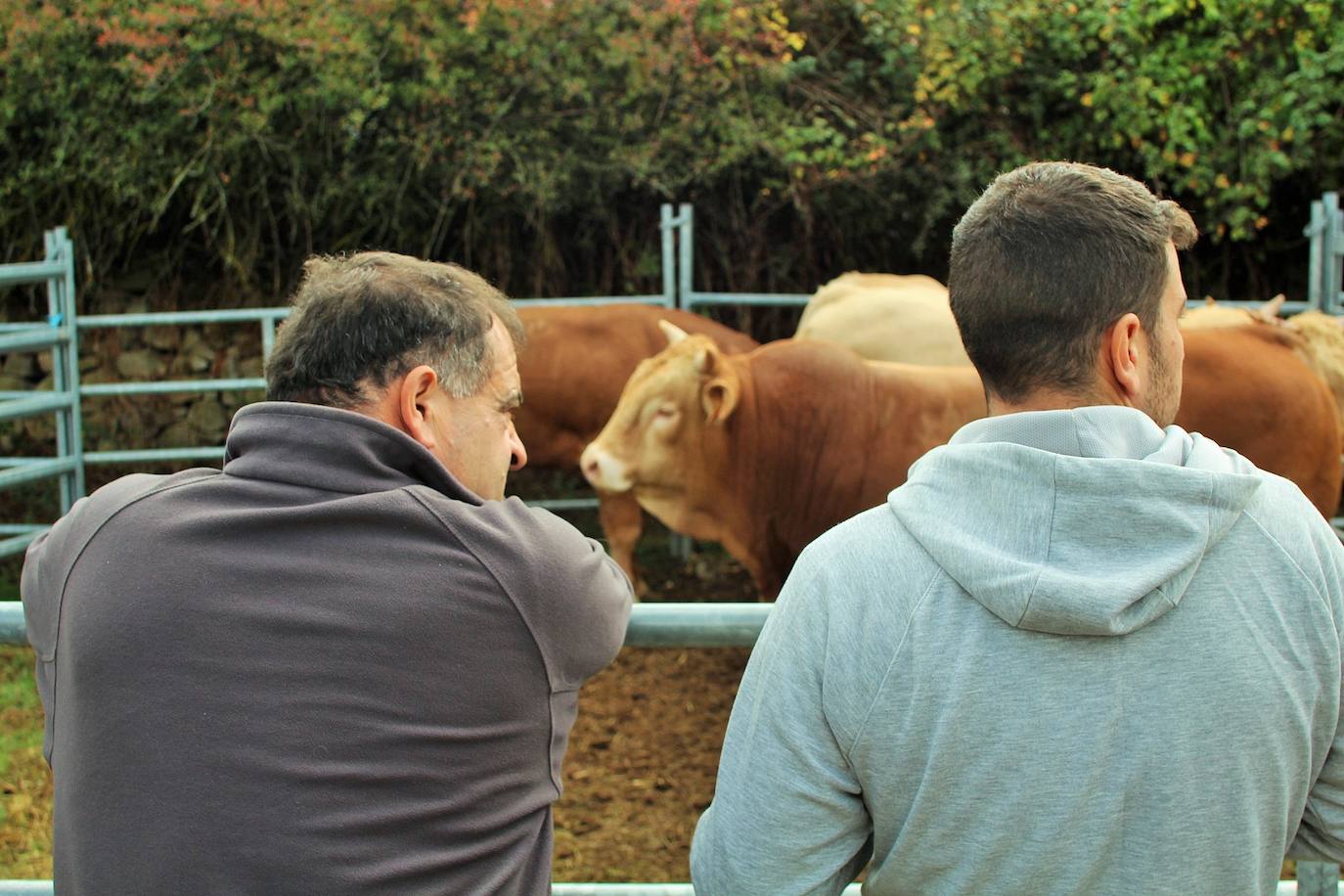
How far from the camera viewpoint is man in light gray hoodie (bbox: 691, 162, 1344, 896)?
1120mm

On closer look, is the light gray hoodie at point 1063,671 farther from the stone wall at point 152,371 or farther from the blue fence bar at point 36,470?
the stone wall at point 152,371

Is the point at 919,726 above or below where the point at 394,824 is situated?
above


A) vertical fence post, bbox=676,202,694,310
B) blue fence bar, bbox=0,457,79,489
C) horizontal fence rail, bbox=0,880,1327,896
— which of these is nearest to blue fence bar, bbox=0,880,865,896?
horizontal fence rail, bbox=0,880,1327,896

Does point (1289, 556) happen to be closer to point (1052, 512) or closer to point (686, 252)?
point (1052, 512)

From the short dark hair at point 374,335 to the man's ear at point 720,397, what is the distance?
3307mm

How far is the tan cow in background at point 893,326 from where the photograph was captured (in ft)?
19.8

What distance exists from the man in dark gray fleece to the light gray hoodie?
0.29 m

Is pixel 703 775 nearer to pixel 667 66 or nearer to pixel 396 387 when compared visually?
pixel 396 387

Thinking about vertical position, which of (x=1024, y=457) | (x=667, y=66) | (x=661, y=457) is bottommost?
(x=661, y=457)

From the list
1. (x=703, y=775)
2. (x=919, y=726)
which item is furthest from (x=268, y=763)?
(x=703, y=775)

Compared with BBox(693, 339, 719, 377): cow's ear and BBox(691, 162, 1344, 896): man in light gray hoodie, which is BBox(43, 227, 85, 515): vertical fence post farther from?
BBox(691, 162, 1344, 896): man in light gray hoodie

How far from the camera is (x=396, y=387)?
1.49m

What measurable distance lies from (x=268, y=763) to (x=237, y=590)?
170 mm

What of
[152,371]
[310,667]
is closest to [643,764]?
[310,667]
